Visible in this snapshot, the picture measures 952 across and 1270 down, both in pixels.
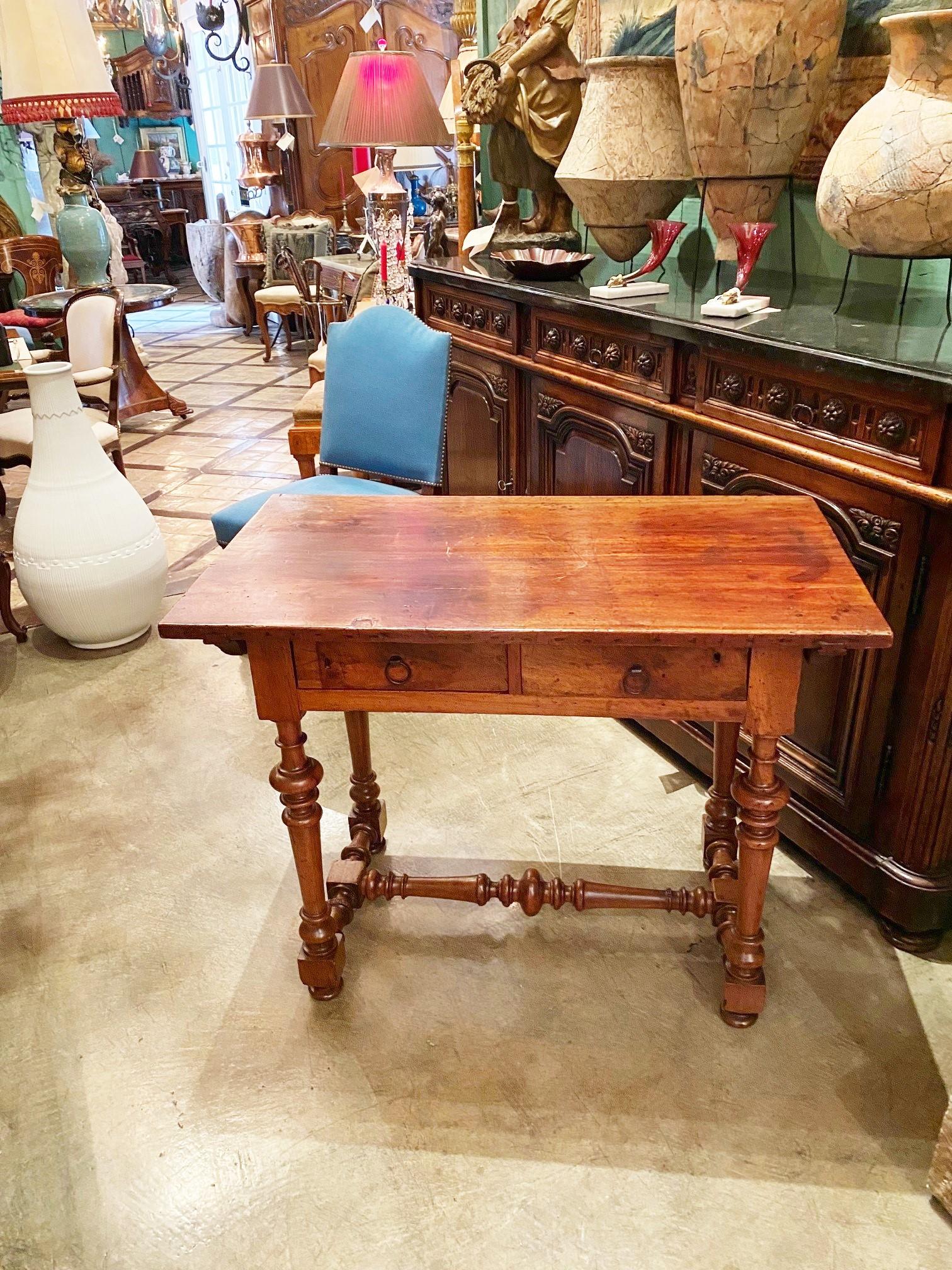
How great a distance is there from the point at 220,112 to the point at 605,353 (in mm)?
9242

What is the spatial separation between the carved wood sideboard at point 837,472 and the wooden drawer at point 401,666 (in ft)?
2.48

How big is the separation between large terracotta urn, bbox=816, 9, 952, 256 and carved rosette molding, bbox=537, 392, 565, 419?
2.97 feet

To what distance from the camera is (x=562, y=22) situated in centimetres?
260

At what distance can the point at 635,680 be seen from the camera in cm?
146

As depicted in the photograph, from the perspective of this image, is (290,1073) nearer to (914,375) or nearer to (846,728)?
(846,728)

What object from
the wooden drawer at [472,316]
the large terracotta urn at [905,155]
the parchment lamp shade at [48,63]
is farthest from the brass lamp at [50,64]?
the large terracotta urn at [905,155]

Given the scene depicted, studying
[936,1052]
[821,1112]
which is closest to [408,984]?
[821,1112]

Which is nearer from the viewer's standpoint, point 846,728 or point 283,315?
point 846,728

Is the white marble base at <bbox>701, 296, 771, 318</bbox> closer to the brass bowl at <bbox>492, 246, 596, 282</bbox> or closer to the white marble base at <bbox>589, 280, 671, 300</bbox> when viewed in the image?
the white marble base at <bbox>589, 280, 671, 300</bbox>

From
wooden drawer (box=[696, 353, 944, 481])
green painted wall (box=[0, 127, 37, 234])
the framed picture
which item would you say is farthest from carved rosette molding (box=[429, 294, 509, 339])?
the framed picture

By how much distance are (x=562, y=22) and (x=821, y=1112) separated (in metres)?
2.69

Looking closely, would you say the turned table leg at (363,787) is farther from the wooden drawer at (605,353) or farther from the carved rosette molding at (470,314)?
the carved rosette molding at (470,314)

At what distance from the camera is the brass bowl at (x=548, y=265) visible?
2.56 m

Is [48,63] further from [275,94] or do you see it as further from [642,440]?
[275,94]
